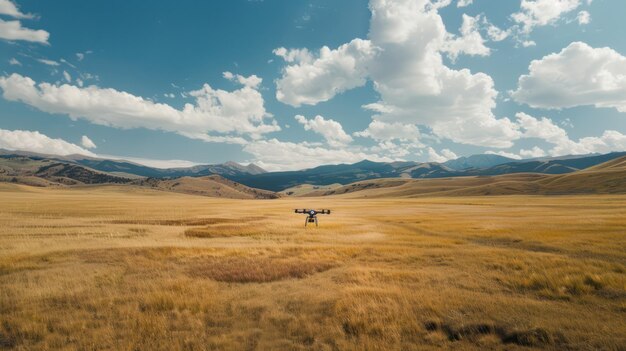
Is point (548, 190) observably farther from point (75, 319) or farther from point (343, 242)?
point (75, 319)

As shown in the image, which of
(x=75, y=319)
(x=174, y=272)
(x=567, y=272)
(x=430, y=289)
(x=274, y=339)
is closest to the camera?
(x=274, y=339)

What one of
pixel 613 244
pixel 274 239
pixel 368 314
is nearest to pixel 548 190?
pixel 613 244

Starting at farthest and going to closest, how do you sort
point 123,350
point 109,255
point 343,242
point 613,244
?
point 343,242, point 613,244, point 109,255, point 123,350

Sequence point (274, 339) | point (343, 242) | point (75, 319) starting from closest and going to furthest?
point (274, 339) → point (75, 319) → point (343, 242)

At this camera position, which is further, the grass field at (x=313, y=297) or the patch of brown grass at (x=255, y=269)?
the patch of brown grass at (x=255, y=269)

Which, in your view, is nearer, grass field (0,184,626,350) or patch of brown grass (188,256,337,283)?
grass field (0,184,626,350)

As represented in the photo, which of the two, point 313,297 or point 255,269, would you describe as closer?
point 313,297

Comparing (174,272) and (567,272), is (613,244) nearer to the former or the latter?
(567,272)

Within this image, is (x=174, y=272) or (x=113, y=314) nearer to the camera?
(x=113, y=314)

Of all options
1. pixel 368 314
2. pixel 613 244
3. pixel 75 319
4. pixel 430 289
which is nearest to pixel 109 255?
pixel 75 319
